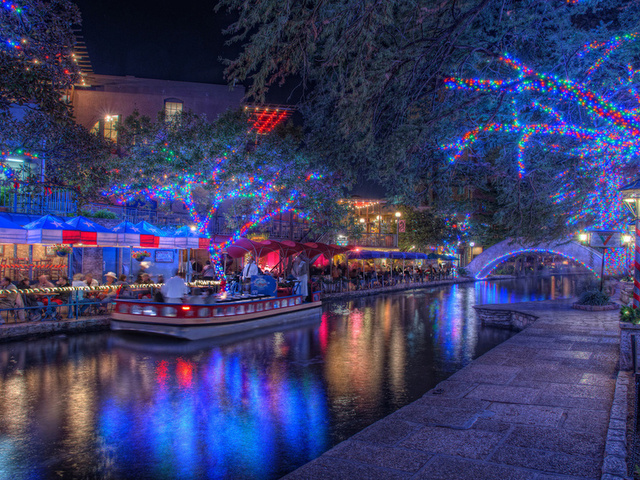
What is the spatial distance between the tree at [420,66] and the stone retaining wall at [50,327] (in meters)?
9.46

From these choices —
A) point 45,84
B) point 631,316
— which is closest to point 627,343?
point 631,316

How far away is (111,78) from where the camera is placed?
30750mm

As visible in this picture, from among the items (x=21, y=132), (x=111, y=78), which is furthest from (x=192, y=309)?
(x=111, y=78)

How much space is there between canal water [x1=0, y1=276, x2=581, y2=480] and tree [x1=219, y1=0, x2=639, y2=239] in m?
5.10

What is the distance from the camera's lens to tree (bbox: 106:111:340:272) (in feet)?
66.1

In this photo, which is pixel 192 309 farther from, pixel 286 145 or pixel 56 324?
pixel 286 145

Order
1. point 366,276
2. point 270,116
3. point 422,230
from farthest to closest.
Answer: point 422,230 → point 366,276 → point 270,116

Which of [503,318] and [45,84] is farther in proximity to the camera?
[503,318]

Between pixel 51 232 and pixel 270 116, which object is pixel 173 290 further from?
pixel 270 116

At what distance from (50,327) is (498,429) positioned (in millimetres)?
13066

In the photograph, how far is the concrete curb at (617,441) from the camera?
14.1 ft

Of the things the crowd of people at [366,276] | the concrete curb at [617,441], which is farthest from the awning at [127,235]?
the concrete curb at [617,441]

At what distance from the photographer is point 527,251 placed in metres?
51.0

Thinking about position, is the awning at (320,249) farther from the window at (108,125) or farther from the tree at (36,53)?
the tree at (36,53)
